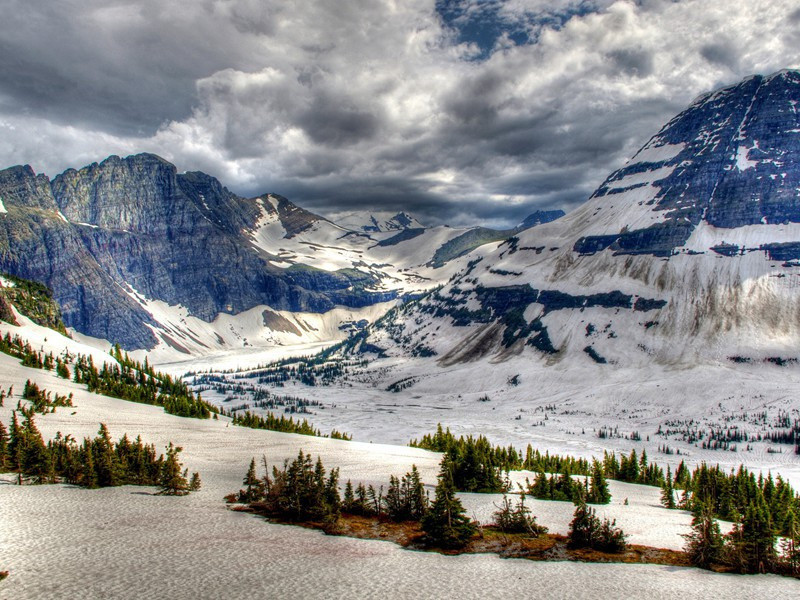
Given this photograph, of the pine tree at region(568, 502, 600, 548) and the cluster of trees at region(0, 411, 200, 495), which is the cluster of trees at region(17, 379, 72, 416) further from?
the pine tree at region(568, 502, 600, 548)

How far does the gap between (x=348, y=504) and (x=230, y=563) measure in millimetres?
21696

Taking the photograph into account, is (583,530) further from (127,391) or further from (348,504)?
(127,391)

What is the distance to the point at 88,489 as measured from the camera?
5828 centimetres

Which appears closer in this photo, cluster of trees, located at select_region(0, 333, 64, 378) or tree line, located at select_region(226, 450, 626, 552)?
tree line, located at select_region(226, 450, 626, 552)

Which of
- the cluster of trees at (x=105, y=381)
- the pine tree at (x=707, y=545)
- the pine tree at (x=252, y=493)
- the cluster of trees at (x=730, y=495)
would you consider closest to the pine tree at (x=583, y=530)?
the pine tree at (x=707, y=545)

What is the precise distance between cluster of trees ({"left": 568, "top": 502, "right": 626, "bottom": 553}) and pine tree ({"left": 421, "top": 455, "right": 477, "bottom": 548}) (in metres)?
9.17

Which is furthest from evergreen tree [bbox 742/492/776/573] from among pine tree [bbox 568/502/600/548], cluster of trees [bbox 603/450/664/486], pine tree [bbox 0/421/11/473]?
cluster of trees [bbox 603/450/664/486]

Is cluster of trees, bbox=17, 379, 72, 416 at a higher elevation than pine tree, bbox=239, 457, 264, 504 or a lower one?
higher

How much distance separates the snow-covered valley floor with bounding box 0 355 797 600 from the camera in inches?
1283

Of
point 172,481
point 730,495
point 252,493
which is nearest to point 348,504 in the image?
point 252,493

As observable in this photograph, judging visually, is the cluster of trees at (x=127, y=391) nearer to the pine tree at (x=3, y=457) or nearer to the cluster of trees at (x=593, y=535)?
the pine tree at (x=3, y=457)

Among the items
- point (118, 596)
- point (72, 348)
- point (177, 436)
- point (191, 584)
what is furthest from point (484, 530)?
point (72, 348)

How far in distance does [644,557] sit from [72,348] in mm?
208886

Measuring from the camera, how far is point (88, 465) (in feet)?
193
